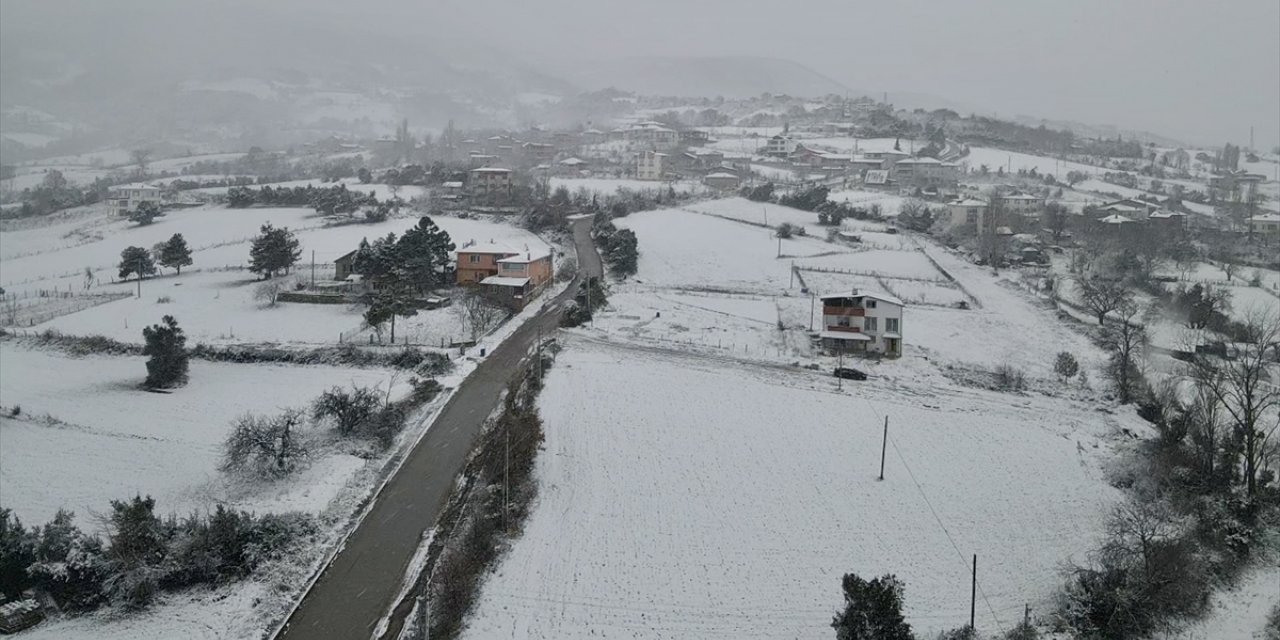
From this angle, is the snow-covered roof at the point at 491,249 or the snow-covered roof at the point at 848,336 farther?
the snow-covered roof at the point at 491,249

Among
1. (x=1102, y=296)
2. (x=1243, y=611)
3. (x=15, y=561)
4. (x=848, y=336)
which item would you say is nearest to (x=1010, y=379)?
(x=848, y=336)

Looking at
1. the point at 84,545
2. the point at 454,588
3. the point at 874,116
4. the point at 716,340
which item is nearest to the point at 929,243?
the point at 716,340

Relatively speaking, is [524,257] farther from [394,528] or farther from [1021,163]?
[1021,163]

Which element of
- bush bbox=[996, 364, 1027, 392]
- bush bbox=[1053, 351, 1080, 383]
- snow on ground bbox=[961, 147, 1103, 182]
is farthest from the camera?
snow on ground bbox=[961, 147, 1103, 182]

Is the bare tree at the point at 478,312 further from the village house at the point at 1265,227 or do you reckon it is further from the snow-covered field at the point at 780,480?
the village house at the point at 1265,227

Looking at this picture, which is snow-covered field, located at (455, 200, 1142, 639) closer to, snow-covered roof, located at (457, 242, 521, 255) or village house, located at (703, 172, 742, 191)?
snow-covered roof, located at (457, 242, 521, 255)

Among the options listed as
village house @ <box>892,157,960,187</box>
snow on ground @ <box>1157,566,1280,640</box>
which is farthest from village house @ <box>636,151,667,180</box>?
snow on ground @ <box>1157,566,1280,640</box>

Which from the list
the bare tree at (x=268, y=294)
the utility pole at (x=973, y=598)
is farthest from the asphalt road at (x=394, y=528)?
the bare tree at (x=268, y=294)
